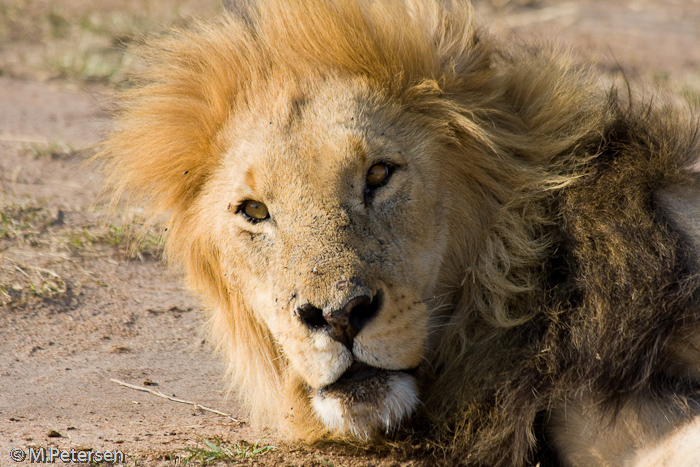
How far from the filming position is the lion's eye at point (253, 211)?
256 centimetres

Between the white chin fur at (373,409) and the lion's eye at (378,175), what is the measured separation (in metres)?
0.59

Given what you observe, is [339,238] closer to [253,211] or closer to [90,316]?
[253,211]

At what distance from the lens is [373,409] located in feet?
7.56

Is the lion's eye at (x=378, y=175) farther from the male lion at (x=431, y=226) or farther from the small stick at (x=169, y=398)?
the small stick at (x=169, y=398)

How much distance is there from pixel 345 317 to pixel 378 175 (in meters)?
0.52

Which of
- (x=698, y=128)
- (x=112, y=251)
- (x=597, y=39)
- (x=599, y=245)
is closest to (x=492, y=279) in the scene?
(x=599, y=245)

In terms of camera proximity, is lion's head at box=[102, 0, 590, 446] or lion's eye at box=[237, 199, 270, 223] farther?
lion's eye at box=[237, 199, 270, 223]

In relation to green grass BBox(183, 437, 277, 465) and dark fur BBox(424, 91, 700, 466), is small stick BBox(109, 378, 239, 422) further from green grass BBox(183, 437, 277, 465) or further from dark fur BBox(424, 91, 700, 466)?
dark fur BBox(424, 91, 700, 466)

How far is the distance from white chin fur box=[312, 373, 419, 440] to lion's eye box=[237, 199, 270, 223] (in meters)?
0.60

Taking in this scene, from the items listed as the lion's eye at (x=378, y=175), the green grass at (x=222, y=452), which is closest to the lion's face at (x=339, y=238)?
the lion's eye at (x=378, y=175)

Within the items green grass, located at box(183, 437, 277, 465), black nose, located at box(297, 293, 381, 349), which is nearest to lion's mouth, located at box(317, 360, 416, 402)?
black nose, located at box(297, 293, 381, 349)

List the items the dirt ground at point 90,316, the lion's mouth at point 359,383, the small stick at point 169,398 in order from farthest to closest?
the small stick at point 169,398 → the dirt ground at point 90,316 → the lion's mouth at point 359,383

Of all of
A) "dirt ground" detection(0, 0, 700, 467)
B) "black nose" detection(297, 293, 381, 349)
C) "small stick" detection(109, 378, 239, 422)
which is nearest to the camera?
"black nose" detection(297, 293, 381, 349)

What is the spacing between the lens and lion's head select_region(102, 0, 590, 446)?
91.2 inches
